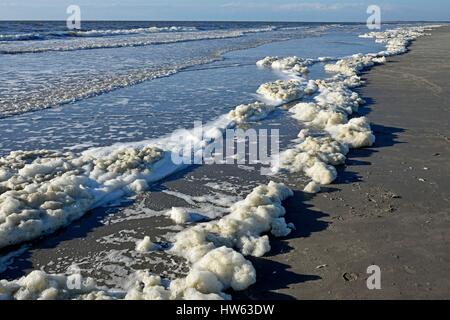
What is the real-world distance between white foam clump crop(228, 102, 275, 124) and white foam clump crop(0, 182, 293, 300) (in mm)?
5259

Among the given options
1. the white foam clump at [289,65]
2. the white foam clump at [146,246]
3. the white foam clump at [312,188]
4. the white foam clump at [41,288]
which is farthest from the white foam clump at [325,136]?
the white foam clump at [289,65]

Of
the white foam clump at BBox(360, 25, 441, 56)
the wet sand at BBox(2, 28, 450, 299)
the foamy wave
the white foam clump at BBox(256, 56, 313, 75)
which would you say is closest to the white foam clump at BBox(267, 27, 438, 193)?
the wet sand at BBox(2, 28, 450, 299)

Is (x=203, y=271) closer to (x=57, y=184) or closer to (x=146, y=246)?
(x=146, y=246)

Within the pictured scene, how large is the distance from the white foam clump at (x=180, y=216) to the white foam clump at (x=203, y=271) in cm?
27

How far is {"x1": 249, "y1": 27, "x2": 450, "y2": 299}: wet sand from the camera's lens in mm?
4215

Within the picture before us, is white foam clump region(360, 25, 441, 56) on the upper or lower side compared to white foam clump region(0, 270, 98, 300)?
upper

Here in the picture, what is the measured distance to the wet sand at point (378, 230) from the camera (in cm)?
421

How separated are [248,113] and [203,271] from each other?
6940mm

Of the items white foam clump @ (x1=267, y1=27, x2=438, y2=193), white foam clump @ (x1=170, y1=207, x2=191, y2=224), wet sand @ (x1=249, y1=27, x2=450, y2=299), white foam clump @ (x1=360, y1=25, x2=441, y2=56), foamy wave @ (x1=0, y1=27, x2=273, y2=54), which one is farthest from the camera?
foamy wave @ (x1=0, y1=27, x2=273, y2=54)

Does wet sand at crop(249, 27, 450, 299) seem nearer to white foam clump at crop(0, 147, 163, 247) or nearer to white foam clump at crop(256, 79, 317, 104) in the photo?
white foam clump at crop(0, 147, 163, 247)

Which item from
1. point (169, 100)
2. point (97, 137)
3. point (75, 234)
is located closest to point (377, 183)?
point (75, 234)

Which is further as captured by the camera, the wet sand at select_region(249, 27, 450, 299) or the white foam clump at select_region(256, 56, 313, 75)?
the white foam clump at select_region(256, 56, 313, 75)

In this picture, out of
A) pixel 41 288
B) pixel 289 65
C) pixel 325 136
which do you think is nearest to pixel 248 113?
pixel 325 136

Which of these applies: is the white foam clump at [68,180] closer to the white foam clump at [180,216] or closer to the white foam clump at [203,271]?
the white foam clump at [180,216]
